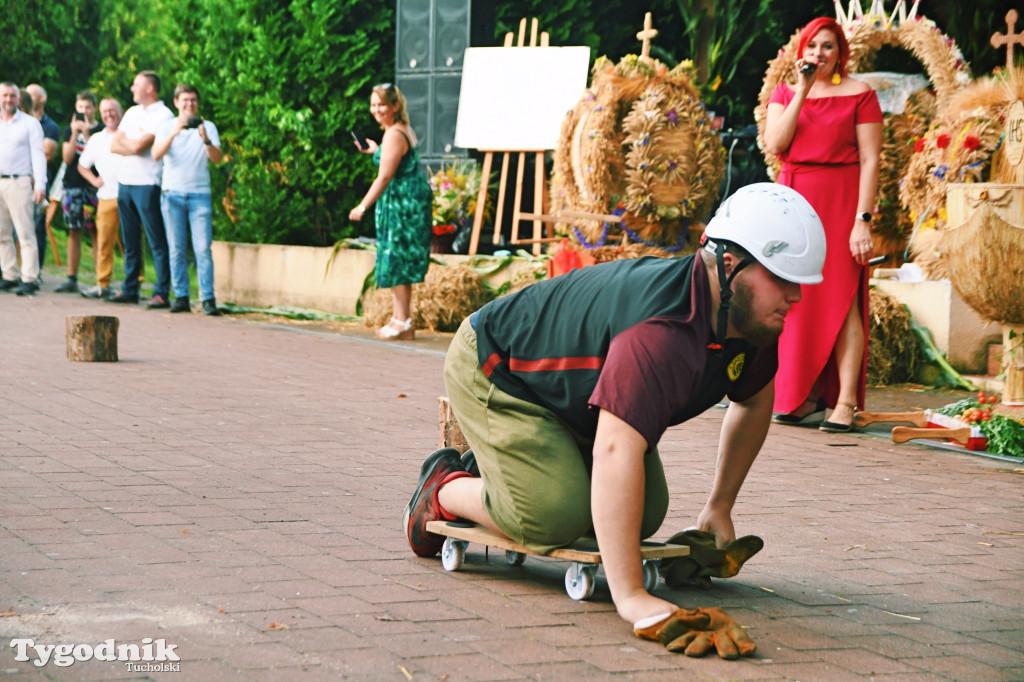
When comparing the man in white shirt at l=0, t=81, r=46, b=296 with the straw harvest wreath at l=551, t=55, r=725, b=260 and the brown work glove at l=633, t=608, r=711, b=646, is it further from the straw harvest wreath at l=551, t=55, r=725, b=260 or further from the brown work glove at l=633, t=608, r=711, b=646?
the brown work glove at l=633, t=608, r=711, b=646

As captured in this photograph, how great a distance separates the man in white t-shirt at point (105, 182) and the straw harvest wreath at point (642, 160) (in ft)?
19.2

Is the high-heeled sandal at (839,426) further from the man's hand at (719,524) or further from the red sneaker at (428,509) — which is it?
the red sneaker at (428,509)

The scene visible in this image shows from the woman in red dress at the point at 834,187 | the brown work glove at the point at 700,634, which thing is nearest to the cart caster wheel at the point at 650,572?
the brown work glove at the point at 700,634

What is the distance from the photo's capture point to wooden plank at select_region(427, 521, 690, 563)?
3.71 metres

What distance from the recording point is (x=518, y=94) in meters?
12.5

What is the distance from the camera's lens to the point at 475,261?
480 inches

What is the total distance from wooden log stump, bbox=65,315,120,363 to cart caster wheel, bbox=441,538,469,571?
551cm

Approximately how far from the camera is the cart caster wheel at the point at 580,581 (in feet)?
12.3

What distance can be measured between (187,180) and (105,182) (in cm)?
182

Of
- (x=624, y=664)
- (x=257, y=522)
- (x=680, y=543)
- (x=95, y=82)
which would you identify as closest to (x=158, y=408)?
(x=257, y=522)

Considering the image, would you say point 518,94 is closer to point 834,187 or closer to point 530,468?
point 834,187

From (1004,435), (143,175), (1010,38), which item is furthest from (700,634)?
(143,175)

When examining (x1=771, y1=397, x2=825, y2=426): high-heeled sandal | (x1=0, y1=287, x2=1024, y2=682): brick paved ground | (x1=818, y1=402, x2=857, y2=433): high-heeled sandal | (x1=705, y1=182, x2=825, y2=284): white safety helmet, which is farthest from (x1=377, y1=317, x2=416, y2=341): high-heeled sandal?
(x1=705, y1=182, x2=825, y2=284): white safety helmet

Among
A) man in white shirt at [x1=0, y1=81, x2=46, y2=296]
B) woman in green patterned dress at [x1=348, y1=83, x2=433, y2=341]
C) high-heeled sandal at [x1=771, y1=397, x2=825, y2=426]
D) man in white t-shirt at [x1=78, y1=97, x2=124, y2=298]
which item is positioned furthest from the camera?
man in white shirt at [x1=0, y1=81, x2=46, y2=296]
